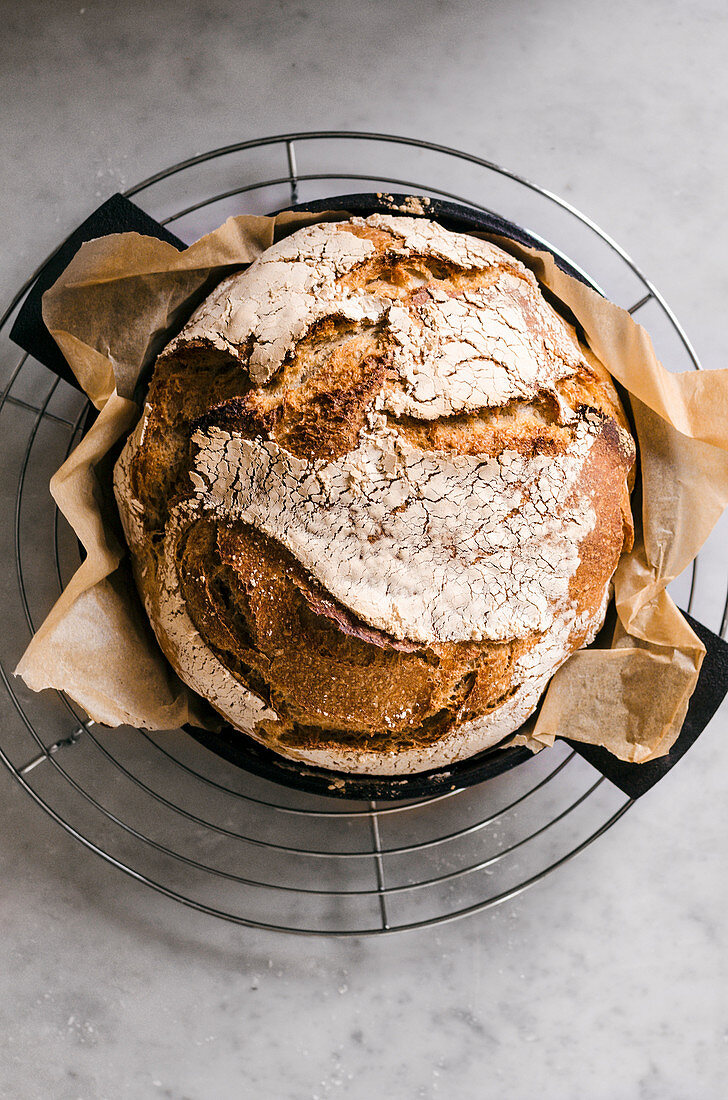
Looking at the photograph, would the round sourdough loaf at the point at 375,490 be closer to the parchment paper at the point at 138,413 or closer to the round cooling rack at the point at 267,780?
the parchment paper at the point at 138,413

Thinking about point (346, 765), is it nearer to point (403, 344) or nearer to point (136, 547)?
point (136, 547)

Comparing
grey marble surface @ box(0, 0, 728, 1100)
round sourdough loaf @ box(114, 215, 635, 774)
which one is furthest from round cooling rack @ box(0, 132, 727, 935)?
round sourdough loaf @ box(114, 215, 635, 774)

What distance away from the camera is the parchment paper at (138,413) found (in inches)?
41.8

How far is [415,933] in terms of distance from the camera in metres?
1.34

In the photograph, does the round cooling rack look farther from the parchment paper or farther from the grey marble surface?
the parchment paper

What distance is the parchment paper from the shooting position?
106 cm

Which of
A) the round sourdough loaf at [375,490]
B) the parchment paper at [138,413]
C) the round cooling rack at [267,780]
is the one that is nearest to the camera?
the round sourdough loaf at [375,490]

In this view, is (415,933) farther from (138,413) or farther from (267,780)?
(138,413)

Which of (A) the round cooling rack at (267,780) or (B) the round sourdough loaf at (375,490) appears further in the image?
(A) the round cooling rack at (267,780)

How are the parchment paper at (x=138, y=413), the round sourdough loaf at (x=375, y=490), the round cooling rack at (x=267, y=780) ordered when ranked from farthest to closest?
the round cooling rack at (x=267, y=780) → the parchment paper at (x=138, y=413) → the round sourdough loaf at (x=375, y=490)

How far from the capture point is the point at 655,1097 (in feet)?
4.48

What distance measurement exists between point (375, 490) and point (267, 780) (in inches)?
22.5

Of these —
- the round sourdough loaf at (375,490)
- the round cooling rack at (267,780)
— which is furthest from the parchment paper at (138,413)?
the round cooling rack at (267,780)

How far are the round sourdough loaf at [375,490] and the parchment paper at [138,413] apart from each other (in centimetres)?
7
